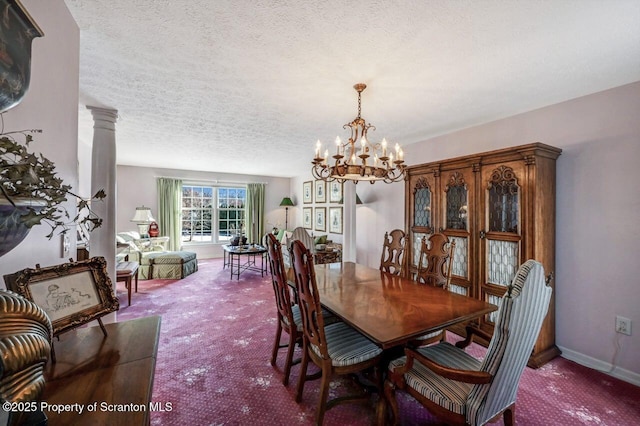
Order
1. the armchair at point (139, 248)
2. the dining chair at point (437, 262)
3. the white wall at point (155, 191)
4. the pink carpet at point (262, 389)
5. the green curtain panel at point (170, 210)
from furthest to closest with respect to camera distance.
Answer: the green curtain panel at point (170, 210), the white wall at point (155, 191), the armchair at point (139, 248), the dining chair at point (437, 262), the pink carpet at point (262, 389)

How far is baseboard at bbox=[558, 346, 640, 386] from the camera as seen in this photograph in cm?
214

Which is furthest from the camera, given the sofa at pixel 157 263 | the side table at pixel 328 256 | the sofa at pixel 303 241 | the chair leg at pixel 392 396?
the side table at pixel 328 256

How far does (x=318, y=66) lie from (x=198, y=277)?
15.2 feet

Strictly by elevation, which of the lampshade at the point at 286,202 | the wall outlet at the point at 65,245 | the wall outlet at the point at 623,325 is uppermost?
the lampshade at the point at 286,202

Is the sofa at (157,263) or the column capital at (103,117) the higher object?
the column capital at (103,117)

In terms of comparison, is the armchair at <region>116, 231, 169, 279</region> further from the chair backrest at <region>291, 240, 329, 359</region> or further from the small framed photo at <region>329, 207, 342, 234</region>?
the chair backrest at <region>291, 240, 329, 359</region>

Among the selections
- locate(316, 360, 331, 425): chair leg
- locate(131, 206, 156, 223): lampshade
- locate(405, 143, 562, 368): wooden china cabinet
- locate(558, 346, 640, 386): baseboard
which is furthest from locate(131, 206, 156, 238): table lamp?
locate(558, 346, 640, 386): baseboard

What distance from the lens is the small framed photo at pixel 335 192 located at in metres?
5.94

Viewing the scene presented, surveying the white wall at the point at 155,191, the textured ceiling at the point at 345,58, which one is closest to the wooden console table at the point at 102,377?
the textured ceiling at the point at 345,58

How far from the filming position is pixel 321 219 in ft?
21.9

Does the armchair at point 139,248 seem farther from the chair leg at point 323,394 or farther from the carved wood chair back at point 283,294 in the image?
the chair leg at point 323,394

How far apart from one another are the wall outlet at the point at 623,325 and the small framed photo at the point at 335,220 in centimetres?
428

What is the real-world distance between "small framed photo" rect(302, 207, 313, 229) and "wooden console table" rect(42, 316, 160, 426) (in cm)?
597

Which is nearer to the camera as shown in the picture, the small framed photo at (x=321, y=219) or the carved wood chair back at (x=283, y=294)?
the carved wood chair back at (x=283, y=294)
